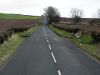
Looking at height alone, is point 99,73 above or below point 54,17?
above

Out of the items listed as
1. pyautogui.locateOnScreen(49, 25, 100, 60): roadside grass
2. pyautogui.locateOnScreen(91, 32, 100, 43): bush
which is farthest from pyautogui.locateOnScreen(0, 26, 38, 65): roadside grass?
pyautogui.locateOnScreen(91, 32, 100, 43): bush

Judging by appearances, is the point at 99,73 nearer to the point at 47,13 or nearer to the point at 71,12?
the point at 47,13

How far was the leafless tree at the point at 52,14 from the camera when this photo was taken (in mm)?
153625

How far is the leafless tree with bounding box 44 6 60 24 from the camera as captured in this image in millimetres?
153625

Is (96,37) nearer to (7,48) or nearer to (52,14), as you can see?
(7,48)

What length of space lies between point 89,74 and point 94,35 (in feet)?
66.9

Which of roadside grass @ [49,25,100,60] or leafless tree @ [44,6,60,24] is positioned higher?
roadside grass @ [49,25,100,60]

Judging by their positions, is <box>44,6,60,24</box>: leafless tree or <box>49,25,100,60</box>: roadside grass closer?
<box>49,25,100,60</box>: roadside grass

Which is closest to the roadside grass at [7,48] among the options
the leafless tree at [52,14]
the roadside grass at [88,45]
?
the roadside grass at [88,45]

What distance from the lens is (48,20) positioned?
516 feet

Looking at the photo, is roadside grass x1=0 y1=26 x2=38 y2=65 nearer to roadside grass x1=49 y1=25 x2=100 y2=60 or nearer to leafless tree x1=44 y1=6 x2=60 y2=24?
roadside grass x1=49 y1=25 x2=100 y2=60

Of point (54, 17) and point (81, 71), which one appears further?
point (54, 17)

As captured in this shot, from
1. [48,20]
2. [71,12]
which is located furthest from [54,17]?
[71,12]

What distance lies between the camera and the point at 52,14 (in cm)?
15950
